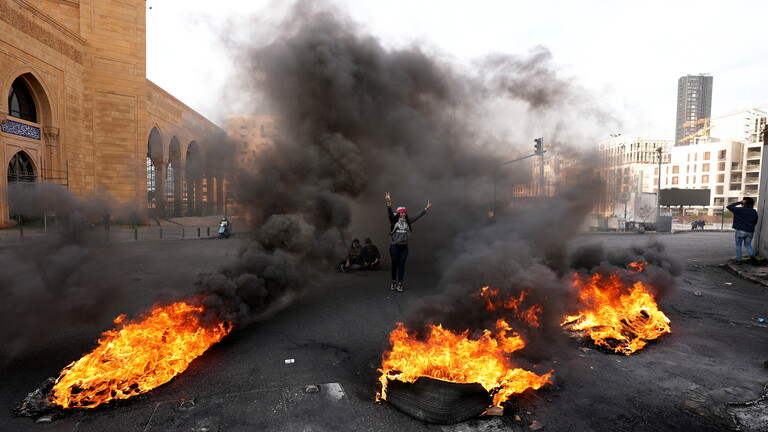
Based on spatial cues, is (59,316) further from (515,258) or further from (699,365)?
(699,365)

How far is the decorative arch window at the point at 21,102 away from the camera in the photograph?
61.5ft

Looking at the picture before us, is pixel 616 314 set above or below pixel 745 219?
below

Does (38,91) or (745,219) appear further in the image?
(38,91)

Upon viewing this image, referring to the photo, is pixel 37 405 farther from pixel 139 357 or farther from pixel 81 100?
pixel 81 100

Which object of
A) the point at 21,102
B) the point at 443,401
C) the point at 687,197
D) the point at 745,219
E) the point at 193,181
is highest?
the point at 21,102

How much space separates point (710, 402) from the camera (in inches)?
131

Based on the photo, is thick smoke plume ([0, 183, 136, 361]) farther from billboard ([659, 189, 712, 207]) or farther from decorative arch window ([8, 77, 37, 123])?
billboard ([659, 189, 712, 207])

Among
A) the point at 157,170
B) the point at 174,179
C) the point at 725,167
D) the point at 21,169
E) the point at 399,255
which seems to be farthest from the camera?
the point at 725,167

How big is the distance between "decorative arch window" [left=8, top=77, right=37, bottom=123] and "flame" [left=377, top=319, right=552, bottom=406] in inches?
978

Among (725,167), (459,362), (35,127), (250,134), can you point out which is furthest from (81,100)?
(725,167)

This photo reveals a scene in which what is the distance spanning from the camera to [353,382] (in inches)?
146

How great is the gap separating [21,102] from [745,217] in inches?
1200

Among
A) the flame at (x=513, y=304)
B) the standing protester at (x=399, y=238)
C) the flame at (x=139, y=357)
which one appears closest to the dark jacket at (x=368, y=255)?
the standing protester at (x=399, y=238)

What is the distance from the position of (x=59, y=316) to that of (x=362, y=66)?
8502mm
